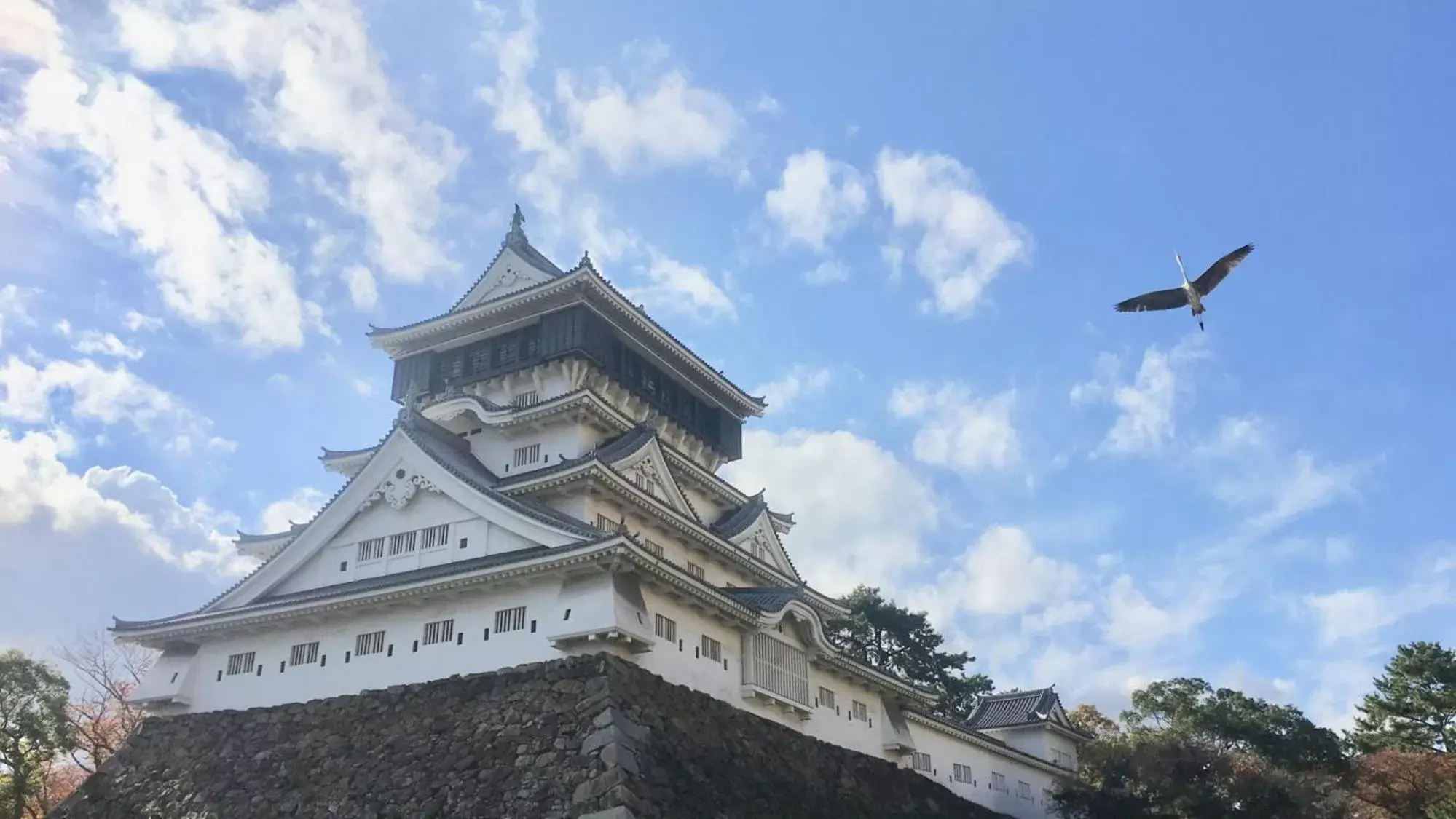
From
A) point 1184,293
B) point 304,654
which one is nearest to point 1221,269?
point 1184,293

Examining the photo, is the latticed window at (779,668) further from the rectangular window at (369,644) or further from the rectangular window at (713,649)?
the rectangular window at (369,644)

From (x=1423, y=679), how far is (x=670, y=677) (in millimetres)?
31421

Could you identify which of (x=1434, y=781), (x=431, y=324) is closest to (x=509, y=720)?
(x=431, y=324)

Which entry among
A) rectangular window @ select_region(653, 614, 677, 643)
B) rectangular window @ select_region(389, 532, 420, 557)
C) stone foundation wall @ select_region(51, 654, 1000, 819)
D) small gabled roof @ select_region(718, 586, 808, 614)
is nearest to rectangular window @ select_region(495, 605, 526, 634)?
stone foundation wall @ select_region(51, 654, 1000, 819)

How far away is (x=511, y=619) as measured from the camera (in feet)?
61.5

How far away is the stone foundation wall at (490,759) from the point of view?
50.5ft

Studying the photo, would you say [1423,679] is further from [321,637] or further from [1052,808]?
[321,637]

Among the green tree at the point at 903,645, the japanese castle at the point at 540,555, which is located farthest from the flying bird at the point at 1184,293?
the green tree at the point at 903,645

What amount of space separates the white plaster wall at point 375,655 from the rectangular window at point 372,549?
1.65 meters

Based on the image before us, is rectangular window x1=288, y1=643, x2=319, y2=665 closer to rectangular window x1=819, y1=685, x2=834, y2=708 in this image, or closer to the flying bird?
rectangular window x1=819, y1=685, x2=834, y2=708

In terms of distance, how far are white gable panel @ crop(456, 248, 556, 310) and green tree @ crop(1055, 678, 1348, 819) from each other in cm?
2116

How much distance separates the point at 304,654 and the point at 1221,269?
17.8 metres

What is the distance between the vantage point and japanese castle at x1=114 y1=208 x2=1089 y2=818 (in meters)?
18.8

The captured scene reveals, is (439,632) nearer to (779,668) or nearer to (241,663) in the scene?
(241,663)
